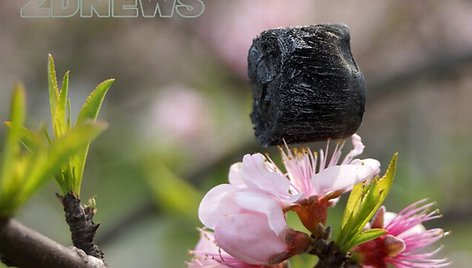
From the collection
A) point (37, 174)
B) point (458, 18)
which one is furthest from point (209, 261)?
point (458, 18)

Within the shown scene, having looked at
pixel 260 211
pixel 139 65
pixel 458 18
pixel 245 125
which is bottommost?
pixel 260 211

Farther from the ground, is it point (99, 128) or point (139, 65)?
point (139, 65)

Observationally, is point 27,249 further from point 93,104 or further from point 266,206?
point 266,206

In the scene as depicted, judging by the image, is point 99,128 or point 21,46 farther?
point 21,46

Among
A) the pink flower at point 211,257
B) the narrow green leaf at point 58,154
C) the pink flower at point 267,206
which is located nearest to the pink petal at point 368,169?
the pink flower at point 267,206

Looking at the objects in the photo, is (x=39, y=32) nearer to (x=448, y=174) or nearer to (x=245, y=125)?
(x=245, y=125)

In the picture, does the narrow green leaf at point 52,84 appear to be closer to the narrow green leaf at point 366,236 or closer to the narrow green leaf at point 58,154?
the narrow green leaf at point 58,154

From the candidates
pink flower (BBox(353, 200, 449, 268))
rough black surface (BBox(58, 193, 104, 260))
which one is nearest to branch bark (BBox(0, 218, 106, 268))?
rough black surface (BBox(58, 193, 104, 260))

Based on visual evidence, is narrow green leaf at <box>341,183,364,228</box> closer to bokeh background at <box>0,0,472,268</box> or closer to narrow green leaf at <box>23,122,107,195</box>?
narrow green leaf at <box>23,122,107,195</box>
